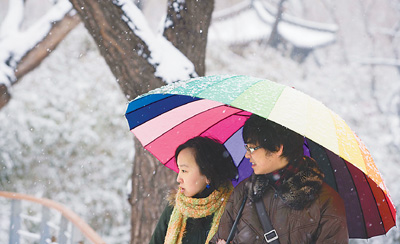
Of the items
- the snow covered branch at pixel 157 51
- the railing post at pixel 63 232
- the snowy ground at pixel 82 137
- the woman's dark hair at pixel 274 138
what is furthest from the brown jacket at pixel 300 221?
the snowy ground at pixel 82 137

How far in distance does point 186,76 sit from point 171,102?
0.88 meters

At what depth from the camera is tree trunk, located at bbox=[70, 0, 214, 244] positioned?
11.0ft

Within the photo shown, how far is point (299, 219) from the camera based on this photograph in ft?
5.99

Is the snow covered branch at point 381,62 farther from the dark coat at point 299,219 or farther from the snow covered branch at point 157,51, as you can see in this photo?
the dark coat at point 299,219

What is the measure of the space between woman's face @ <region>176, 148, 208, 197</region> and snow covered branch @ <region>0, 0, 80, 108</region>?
2992 millimetres

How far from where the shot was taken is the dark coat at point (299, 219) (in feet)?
5.88

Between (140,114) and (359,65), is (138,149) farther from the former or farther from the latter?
(359,65)

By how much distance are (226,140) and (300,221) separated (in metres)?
0.82

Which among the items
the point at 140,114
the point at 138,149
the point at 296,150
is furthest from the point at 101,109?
the point at 296,150

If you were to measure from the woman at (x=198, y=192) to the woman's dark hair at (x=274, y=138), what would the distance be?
15.0 inches

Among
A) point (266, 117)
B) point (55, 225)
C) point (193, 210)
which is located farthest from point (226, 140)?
point (55, 225)

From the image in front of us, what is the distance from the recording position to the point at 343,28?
1644cm

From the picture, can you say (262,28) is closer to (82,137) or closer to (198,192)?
(82,137)

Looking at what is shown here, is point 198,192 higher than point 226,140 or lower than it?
lower
